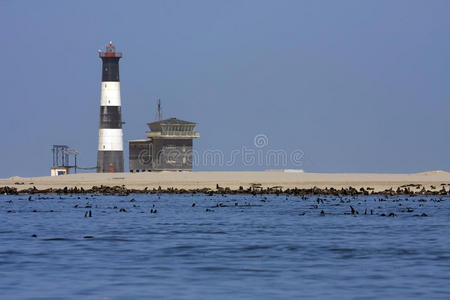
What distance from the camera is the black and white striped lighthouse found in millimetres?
95688

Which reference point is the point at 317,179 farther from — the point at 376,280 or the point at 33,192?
the point at 376,280

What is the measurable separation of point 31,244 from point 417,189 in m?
47.3

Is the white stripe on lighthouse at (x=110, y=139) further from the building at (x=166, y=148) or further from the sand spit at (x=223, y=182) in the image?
the building at (x=166, y=148)

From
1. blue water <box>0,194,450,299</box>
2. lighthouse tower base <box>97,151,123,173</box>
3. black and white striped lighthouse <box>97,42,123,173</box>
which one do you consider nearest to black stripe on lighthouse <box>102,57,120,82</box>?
black and white striped lighthouse <box>97,42,123,173</box>

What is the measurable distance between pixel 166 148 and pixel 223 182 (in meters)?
17.8

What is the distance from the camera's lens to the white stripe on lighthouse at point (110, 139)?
95750 millimetres

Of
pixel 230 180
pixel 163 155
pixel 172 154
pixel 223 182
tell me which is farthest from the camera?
pixel 172 154

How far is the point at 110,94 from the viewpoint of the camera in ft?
314

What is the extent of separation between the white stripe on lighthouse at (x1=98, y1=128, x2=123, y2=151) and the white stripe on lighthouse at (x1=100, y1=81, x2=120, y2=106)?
2.81 meters

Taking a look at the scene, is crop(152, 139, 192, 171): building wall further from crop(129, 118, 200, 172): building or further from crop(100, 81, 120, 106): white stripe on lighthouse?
crop(100, 81, 120, 106): white stripe on lighthouse

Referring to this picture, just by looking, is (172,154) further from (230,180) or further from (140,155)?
(230,180)

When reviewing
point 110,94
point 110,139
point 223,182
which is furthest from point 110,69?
point 223,182

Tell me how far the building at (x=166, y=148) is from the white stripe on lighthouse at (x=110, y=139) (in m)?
5.44

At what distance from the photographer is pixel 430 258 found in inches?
1001
